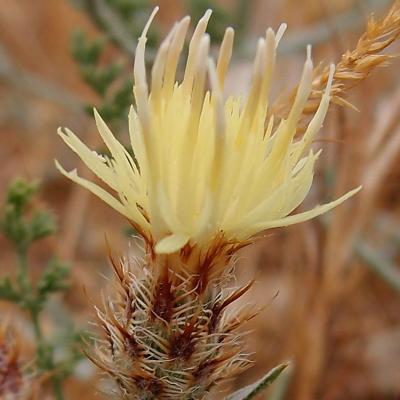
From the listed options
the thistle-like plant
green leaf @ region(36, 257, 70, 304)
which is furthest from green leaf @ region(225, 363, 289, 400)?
green leaf @ region(36, 257, 70, 304)

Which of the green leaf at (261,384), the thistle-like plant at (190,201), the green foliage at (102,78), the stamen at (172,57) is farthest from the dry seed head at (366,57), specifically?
the green foliage at (102,78)

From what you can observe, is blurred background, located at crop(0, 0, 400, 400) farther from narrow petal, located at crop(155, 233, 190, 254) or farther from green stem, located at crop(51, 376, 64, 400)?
narrow petal, located at crop(155, 233, 190, 254)

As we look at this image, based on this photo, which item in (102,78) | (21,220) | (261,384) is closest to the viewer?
(261,384)

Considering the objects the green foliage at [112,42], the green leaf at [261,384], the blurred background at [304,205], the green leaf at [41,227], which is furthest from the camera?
the blurred background at [304,205]

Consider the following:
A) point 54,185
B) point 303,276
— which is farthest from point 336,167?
point 54,185

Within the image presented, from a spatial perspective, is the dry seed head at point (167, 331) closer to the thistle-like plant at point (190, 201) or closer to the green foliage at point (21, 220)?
the thistle-like plant at point (190, 201)

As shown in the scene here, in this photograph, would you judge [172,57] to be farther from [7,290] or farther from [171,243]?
[7,290]

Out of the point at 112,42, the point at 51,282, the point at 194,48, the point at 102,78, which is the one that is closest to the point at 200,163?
the point at 194,48
